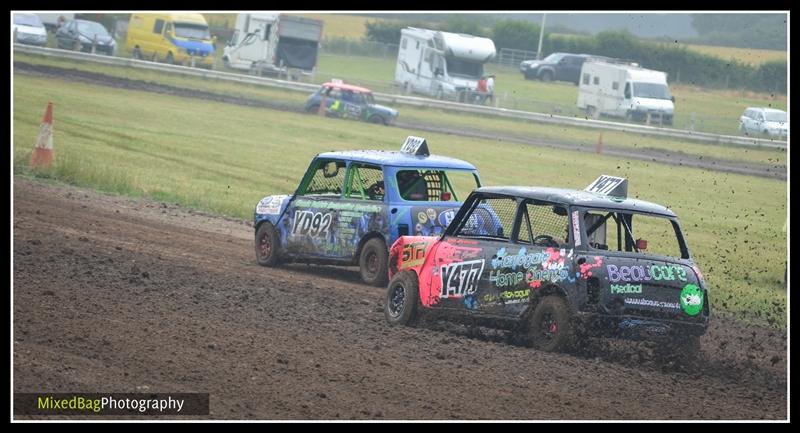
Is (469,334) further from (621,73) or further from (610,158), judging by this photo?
(621,73)

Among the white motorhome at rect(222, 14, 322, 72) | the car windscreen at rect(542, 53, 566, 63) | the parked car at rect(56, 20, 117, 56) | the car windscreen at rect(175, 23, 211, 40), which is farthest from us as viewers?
the car windscreen at rect(175, 23, 211, 40)

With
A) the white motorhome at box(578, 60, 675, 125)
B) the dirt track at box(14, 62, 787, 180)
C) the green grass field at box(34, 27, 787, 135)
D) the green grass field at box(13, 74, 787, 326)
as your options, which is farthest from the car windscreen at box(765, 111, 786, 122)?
the white motorhome at box(578, 60, 675, 125)

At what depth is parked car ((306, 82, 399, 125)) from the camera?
40938 mm

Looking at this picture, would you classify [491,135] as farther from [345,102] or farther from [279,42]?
[279,42]

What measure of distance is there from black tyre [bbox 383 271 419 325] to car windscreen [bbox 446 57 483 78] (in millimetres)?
35763

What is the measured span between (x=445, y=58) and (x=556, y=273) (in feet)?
122

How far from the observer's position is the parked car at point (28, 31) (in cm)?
5266

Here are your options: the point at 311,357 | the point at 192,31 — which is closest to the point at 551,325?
the point at 311,357

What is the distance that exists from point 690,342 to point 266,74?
43.9 meters

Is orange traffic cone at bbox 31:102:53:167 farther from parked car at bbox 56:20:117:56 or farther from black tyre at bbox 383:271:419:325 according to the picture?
parked car at bbox 56:20:117:56

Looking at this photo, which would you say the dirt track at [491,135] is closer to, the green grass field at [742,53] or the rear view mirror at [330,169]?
the green grass field at [742,53]

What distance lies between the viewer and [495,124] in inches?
1662

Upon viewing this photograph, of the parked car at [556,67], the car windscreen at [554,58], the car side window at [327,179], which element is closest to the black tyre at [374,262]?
the car side window at [327,179]

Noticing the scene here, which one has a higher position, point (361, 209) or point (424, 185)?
point (424, 185)
